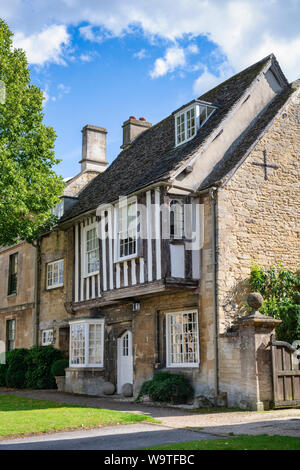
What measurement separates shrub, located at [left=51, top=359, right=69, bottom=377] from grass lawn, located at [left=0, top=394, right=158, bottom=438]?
5.67 m

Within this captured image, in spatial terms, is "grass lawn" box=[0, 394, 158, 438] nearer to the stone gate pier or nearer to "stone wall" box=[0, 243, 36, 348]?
the stone gate pier

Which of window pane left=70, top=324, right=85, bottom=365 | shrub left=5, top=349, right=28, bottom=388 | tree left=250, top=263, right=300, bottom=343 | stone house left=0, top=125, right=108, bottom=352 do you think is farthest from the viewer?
stone house left=0, top=125, right=108, bottom=352

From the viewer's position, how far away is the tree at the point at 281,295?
1386cm

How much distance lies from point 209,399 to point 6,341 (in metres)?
13.6

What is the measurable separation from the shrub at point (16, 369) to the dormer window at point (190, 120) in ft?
32.2

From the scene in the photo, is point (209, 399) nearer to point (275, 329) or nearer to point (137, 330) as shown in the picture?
point (275, 329)

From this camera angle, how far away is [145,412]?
12.2 meters

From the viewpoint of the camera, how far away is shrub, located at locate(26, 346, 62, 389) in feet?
63.4

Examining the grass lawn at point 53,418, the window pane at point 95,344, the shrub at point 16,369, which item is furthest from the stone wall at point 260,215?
the shrub at point 16,369

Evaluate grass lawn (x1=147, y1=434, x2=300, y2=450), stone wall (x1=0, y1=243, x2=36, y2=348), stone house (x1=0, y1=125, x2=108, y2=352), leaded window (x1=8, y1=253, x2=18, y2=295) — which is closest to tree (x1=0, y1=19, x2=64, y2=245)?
stone house (x1=0, y1=125, x2=108, y2=352)

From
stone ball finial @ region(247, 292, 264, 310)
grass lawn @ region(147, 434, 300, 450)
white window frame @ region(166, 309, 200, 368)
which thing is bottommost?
grass lawn @ region(147, 434, 300, 450)

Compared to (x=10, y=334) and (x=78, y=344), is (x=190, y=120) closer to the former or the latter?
(x=78, y=344)

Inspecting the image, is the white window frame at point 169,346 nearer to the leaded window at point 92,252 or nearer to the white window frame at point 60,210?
the leaded window at point 92,252

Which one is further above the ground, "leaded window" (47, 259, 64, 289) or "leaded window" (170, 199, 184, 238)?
"leaded window" (170, 199, 184, 238)
